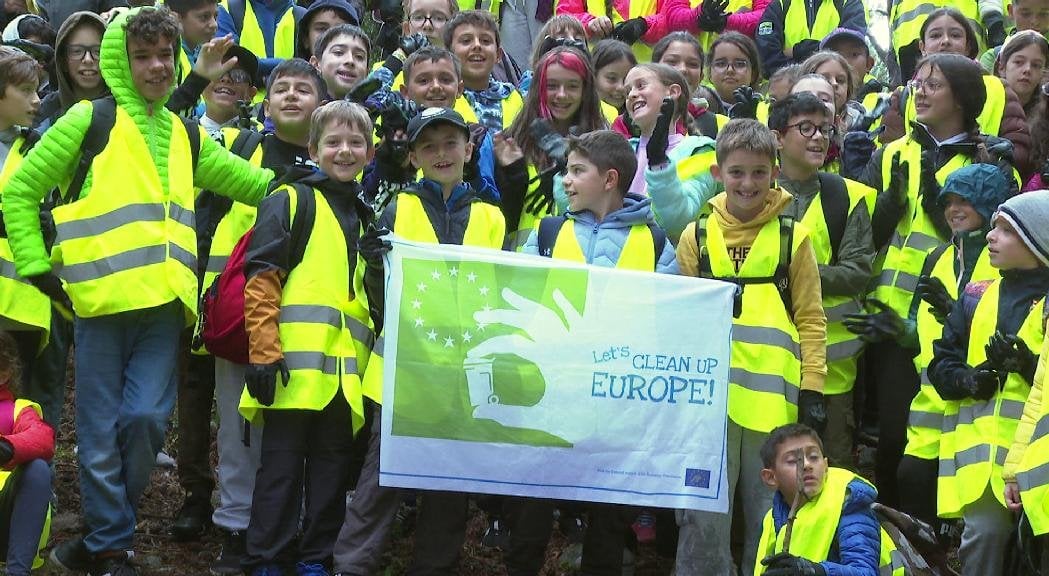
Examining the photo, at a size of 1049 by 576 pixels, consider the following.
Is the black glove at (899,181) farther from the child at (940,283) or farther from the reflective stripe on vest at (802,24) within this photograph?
the reflective stripe on vest at (802,24)

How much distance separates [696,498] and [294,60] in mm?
3741

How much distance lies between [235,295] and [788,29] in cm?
671

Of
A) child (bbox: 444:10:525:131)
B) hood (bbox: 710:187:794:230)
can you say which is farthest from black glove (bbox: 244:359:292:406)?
child (bbox: 444:10:525:131)

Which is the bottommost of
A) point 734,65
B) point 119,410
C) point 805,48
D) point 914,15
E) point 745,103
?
point 119,410

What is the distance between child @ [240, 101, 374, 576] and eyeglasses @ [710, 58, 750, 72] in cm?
416

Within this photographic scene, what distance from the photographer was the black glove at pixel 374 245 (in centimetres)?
754

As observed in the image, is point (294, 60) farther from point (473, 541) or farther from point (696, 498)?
point (696, 498)

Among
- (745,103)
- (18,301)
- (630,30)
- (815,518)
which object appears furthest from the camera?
(630,30)

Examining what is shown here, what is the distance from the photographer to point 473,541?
9273 millimetres

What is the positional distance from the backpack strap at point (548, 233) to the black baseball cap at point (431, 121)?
0.70 metres

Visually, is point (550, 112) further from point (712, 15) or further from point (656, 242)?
point (712, 15)

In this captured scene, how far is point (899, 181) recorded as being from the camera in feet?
30.1

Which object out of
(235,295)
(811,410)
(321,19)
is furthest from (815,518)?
(321,19)

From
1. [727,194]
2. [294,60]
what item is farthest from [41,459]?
[727,194]
